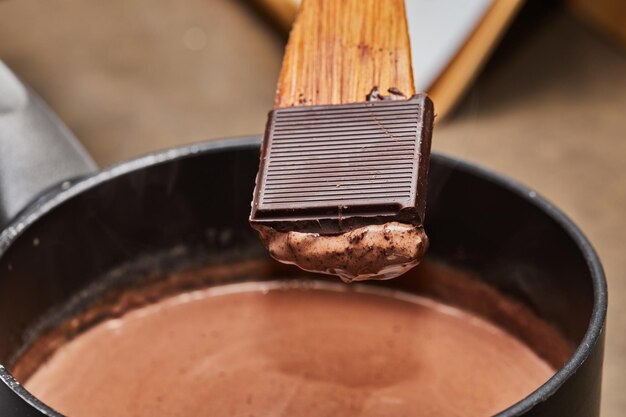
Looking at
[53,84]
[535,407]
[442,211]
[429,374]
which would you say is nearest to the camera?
[535,407]

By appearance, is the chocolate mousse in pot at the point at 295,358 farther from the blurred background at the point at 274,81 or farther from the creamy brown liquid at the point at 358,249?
the blurred background at the point at 274,81

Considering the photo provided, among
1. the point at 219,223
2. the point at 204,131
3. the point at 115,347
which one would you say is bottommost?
the point at 204,131

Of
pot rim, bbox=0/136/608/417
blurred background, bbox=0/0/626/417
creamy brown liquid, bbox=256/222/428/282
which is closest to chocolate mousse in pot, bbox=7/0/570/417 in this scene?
creamy brown liquid, bbox=256/222/428/282

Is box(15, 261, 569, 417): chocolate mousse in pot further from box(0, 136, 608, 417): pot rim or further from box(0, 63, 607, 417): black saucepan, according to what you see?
box(0, 136, 608, 417): pot rim

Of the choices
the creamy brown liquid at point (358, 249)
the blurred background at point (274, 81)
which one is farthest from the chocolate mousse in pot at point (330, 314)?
the blurred background at point (274, 81)

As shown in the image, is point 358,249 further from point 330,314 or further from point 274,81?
point 274,81

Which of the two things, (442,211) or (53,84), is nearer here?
(442,211)

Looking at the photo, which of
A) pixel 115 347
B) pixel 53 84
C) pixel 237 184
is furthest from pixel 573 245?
pixel 53 84

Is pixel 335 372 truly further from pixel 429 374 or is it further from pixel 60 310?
pixel 60 310
